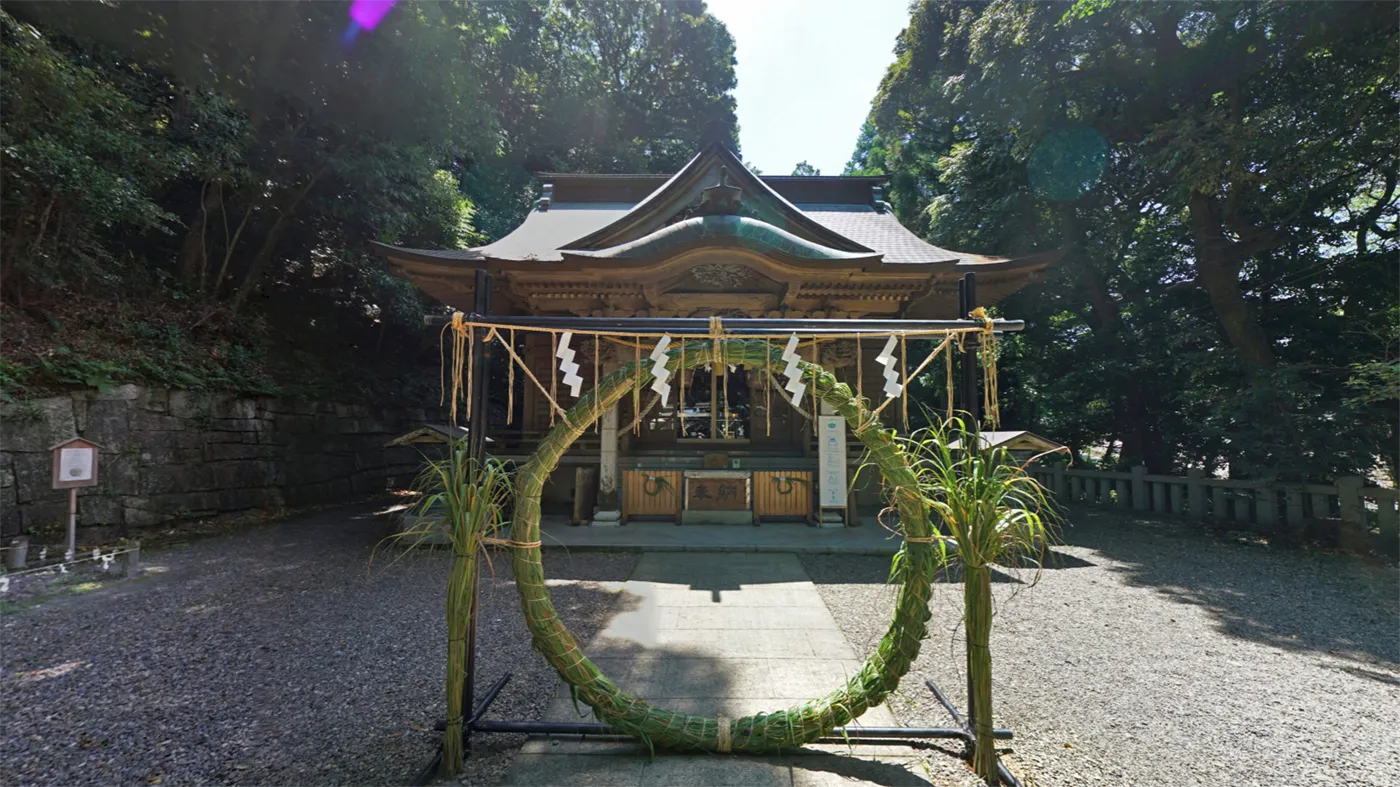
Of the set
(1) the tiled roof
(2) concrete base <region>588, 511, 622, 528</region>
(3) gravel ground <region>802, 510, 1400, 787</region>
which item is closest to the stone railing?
(3) gravel ground <region>802, 510, 1400, 787</region>

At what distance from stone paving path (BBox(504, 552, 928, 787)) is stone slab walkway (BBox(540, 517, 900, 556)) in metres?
0.32

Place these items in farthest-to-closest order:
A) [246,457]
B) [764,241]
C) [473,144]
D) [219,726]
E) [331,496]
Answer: [473,144] < [331,496] < [246,457] < [764,241] < [219,726]

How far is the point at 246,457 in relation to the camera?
8812 mm

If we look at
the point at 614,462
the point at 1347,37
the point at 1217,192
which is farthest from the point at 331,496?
the point at 1347,37

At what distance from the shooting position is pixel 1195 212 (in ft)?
28.8

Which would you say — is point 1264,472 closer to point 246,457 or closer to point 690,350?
point 690,350

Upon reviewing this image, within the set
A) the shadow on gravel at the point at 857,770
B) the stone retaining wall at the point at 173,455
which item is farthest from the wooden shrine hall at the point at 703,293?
the shadow on gravel at the point at 857,770

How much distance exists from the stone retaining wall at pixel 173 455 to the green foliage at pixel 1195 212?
13919mm

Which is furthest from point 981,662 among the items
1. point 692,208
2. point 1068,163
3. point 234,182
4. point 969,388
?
point 234,182

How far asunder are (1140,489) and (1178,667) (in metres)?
7.61

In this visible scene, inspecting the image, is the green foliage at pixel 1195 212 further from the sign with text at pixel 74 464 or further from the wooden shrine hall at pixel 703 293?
the sign with text at pixel 74 464

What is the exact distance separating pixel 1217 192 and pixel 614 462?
380 inches

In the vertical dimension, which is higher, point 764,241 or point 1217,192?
point 1217,192

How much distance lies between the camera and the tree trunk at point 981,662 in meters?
2.21
